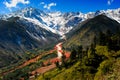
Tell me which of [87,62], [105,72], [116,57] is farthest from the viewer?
[87,62]

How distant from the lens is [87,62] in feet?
613

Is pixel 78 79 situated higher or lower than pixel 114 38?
lower

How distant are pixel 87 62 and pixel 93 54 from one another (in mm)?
6948

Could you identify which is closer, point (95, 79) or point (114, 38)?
point (95, 79)

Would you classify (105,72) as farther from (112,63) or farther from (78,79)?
(78,79)

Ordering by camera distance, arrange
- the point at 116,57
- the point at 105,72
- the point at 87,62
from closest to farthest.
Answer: the point at 105,72
the point at 116,57
the point at 87,62

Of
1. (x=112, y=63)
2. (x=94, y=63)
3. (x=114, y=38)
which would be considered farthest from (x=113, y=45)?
(x=112, y=63)

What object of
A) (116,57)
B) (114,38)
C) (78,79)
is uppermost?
(114,38)

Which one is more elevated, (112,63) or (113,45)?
(113,45)

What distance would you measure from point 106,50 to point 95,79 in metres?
31.5

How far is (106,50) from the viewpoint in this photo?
187 meters

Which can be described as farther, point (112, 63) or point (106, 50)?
point (106, 50)

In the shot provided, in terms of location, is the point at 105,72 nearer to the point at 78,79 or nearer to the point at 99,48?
the point at 78,79

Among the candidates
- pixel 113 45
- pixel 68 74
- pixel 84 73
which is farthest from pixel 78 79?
pixel 113 45
